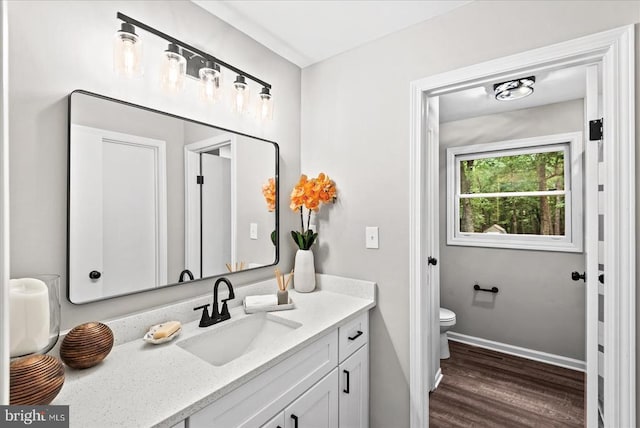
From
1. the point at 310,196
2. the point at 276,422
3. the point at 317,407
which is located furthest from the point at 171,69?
the point at 317,407

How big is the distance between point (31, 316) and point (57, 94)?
716 millimetres

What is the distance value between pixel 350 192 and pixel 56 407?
1501mm

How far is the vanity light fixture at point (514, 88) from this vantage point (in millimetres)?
2147

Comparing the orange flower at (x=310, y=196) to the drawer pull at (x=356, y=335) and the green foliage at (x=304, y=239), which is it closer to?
the green foliage at (x=304, y=239)

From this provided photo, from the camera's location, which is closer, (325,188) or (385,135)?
(385,135)

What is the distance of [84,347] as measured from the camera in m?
0.94

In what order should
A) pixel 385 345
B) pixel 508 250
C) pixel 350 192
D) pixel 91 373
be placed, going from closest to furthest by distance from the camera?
pixel 91 373
pixel 385 345
pixel 350 192
pixel 508 250

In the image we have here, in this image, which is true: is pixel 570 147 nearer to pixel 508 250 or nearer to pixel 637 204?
pixel 508 250

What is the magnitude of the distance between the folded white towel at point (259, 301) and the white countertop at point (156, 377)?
0.43ft

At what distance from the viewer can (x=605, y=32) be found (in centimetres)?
118

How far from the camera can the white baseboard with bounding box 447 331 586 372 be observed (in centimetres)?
258

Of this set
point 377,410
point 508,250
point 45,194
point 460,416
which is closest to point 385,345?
point 377,410

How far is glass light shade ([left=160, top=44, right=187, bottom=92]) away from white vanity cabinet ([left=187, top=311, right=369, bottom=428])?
3.89ft

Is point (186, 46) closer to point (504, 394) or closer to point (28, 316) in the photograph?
point (28, 316)
